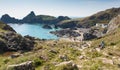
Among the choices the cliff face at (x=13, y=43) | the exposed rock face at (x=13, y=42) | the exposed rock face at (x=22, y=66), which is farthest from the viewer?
the exposed rock face at (x=13, y=42)

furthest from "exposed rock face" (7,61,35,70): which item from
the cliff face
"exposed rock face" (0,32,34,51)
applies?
"exposed rock face" (0,32,34,51)

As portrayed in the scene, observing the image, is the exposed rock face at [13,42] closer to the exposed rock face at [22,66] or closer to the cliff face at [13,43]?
the cliff face at [13,43]

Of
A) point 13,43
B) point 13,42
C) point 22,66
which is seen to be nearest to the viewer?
point 22,66

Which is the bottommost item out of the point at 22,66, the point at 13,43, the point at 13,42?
the point at 13,43

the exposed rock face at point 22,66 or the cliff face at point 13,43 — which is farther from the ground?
the exposed rock face at point 22,66

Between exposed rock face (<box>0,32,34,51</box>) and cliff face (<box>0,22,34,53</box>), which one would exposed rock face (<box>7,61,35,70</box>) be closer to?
cliff face (<box>0,22,34,53</box>)

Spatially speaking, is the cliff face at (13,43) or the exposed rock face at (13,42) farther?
the exposed rock face at (13,42)

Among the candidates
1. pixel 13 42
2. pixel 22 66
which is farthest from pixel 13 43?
pixel 22 66

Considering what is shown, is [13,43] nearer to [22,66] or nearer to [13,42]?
[13,42]

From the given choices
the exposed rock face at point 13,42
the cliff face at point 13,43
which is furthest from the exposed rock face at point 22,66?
the exposed rock face at point 13,42

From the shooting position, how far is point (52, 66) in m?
25.4

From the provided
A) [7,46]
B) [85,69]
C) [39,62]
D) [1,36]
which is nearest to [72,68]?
[85,69]

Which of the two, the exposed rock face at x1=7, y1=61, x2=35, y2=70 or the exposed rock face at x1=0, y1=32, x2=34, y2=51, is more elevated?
the exposed rock face at x1=7, y1=61, x2=35, y2=70

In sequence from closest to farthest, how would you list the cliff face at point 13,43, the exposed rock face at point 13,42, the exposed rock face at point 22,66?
the exposed rock face at point 22,66
the cliff face at point 13,43
the exposed rock face at point 13,42
